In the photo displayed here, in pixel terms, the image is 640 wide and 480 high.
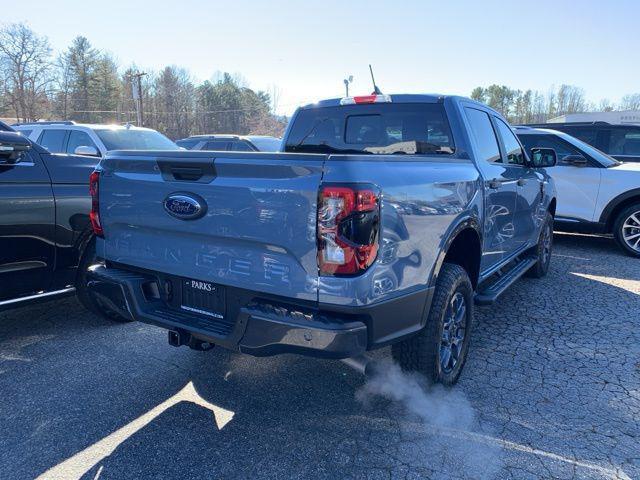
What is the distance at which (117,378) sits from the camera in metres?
3.25

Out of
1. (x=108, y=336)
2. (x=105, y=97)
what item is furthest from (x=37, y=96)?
(x=108, y=336)

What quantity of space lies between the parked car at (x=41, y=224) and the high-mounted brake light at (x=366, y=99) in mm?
2285

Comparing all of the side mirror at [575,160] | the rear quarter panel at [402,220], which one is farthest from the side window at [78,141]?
the side mirror at [575,160]

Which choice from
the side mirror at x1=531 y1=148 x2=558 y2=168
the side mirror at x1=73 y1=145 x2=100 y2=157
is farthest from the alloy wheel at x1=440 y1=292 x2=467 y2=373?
the side mirror at x1=73 y1=145 x2=100 y2=157

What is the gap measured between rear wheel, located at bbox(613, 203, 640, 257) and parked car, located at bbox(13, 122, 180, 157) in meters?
7.49

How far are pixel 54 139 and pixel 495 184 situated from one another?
27.0ft

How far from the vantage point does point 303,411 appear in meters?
2.88

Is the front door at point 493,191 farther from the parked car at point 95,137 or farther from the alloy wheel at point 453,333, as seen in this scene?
the parked car at point 95,137

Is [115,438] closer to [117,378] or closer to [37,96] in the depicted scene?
[117,378]

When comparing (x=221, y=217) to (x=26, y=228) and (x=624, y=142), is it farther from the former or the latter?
(x=624, y=142)

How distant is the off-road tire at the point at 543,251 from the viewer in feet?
18.6

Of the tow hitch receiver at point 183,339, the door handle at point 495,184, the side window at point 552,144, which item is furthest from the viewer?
the side window at point 552,144

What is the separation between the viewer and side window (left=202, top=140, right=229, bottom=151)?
12.0 meters

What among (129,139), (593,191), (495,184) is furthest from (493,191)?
(129,139)
